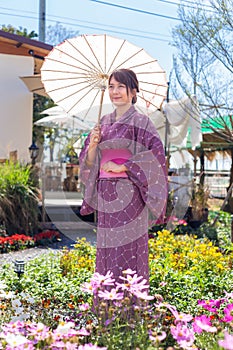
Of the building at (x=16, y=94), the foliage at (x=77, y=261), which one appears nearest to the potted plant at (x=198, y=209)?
the building at (x=16, y=94)

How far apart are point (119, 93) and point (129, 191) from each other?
61 centimetres

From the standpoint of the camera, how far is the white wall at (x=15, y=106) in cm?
1111

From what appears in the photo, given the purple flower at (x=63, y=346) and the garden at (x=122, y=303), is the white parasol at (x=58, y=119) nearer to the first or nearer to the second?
the garden at (x=122, y=303)

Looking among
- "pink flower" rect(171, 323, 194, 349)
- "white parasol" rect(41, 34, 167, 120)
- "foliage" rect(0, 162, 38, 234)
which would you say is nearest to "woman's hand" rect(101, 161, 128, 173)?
"white parasol" rect(41, 34, 167, 120)

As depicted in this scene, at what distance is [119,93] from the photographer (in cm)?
338

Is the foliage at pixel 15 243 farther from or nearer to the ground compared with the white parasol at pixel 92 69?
nearer to the ground

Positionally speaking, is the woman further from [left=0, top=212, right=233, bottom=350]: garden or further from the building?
the building

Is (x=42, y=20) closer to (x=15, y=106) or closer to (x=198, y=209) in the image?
(x=15, y=106)

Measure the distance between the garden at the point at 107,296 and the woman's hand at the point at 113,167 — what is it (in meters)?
0.67

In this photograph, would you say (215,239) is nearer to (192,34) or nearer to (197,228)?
(197,228)

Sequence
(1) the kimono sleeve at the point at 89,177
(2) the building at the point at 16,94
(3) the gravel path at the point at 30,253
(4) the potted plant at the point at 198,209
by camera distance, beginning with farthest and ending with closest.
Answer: (2) the building at the point at 16,94, (4) the potted plant at the point at 198,209, (3) the gravel path at the point at 30,253, (1) the kimono sleeve at the point at 89,177

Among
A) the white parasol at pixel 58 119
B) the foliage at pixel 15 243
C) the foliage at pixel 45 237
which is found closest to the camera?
the foliage at pixel 15 243

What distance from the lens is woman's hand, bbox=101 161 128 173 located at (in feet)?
10.8

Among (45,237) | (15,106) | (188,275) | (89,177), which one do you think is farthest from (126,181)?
(15,106)
